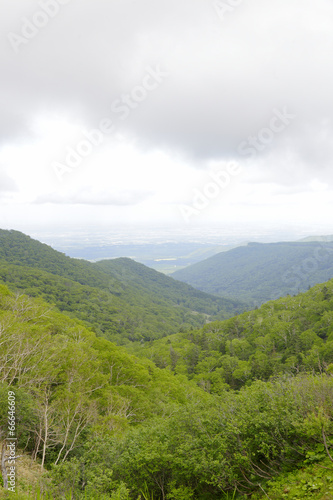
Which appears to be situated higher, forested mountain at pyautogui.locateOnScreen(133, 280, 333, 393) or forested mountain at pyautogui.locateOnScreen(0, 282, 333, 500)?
forested mountain at pyautogui.locateOnScreen(0, 282, 333, 500)

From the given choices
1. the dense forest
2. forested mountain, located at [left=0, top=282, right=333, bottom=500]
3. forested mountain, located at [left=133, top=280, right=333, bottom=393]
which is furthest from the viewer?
forested mountain, located at [left=133, top=280, right=333, bottom=393]

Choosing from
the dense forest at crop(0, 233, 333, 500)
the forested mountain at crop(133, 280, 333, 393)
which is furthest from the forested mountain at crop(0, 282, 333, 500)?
the forested mountain at crop(133, 280, 333, 393)

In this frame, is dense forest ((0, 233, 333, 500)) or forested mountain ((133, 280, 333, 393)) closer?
dense forest ((0, 233, 333, 500))

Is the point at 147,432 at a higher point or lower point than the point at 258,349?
higher

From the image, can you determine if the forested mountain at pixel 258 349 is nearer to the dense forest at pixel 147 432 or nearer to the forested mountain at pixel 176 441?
the dense forest at pixel 147 432

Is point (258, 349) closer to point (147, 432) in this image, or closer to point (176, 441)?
point (147, 432)

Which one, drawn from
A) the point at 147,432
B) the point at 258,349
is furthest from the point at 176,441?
the point at 258,349

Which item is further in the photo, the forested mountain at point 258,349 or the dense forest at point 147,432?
the forested mountain at point 258,349

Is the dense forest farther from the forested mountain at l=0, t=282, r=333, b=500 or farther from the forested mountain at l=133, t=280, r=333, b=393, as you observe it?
the forested mountain at l=133, t=280, r=333, b=393

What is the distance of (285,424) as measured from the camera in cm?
1072

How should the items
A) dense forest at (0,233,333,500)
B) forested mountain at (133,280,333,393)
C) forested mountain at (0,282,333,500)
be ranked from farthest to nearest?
forested mountain at (133,280,333,393) < dense forest at (0,233,333,500) < forested mountain at (0,282,333,500)

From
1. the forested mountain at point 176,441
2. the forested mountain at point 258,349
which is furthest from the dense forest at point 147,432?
the forested mountain at point 258,349

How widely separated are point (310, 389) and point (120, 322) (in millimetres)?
160142

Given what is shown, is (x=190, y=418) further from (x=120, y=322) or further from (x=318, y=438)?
(x=120, y=322)
